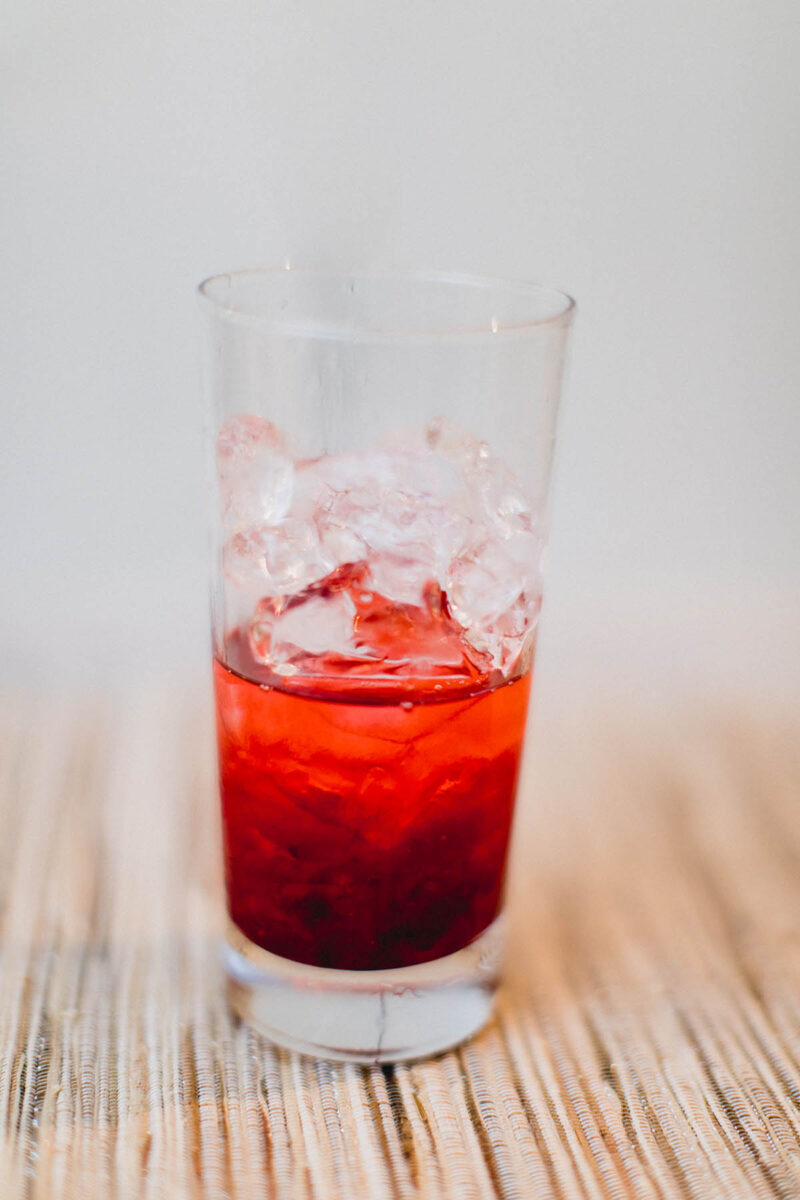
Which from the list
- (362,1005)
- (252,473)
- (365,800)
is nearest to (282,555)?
(252,473)

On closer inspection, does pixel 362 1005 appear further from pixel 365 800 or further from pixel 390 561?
pixel 390 561

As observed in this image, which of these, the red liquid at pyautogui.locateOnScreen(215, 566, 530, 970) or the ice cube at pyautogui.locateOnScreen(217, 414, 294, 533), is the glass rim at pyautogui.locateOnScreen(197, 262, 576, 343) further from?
the red liquid at pyautogui.locateOnScreen(215, 566, 530, 970)

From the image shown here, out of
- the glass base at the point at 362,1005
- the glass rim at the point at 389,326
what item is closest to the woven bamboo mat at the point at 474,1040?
the glass base at the point at 362,1005

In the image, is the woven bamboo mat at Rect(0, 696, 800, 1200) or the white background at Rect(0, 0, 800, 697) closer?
the woven bamboo mat at Rect(0, 696, 800, 1200)

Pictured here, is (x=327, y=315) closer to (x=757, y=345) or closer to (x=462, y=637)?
(x=462, y=637)

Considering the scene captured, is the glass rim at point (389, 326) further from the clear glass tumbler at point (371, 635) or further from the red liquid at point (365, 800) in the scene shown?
the red liquid at point (365, 800)

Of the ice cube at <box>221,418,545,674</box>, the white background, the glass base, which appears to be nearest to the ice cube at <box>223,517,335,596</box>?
the ice cube at <box>221,418,545,674</box>
